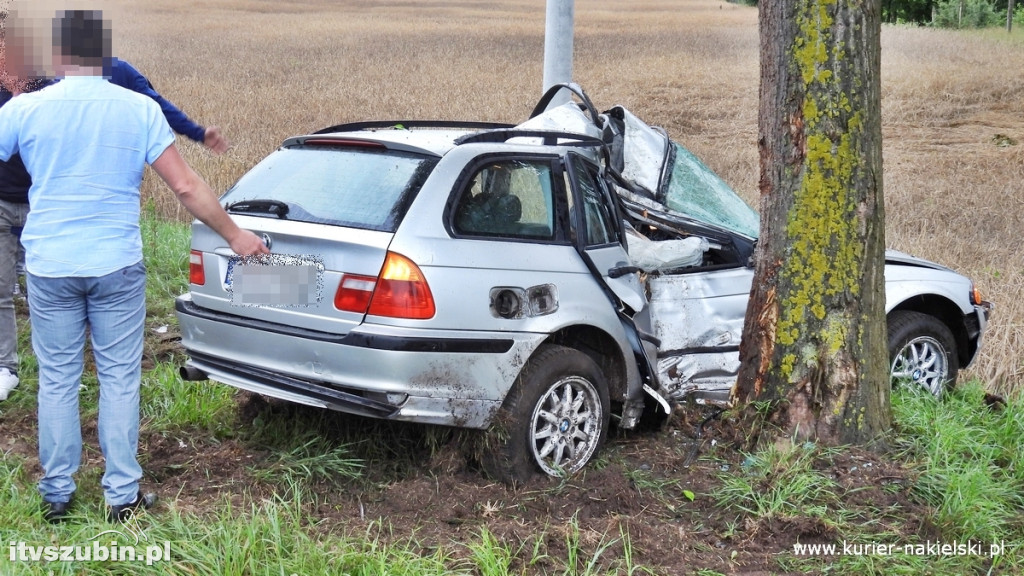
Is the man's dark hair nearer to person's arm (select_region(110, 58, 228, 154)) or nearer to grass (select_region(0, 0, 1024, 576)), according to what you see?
grass (select_region(0, 0, 1024, 576))

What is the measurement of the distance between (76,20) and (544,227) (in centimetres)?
202

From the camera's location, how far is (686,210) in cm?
548

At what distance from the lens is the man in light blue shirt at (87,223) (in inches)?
133

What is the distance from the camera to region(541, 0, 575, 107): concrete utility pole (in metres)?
7.57

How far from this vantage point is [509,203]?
4.27 m

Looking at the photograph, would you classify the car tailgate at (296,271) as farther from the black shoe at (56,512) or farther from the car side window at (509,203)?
the black shoe at (56,512)

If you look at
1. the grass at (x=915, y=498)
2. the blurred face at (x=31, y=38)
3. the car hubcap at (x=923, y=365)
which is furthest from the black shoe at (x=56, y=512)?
the car hubcap at (x=923, y=365)

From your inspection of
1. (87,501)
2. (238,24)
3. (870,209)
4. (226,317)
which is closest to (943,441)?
(870,209)

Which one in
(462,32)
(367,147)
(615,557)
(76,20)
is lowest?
(615,557)

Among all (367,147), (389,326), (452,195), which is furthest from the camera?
(367,147)

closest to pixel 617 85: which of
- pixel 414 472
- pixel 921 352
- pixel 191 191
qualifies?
pixel 921 352

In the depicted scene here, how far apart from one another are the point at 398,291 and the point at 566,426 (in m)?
1.05

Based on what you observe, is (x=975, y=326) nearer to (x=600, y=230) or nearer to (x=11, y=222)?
(x=600, y=230)

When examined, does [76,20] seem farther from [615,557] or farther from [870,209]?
[870,209]
